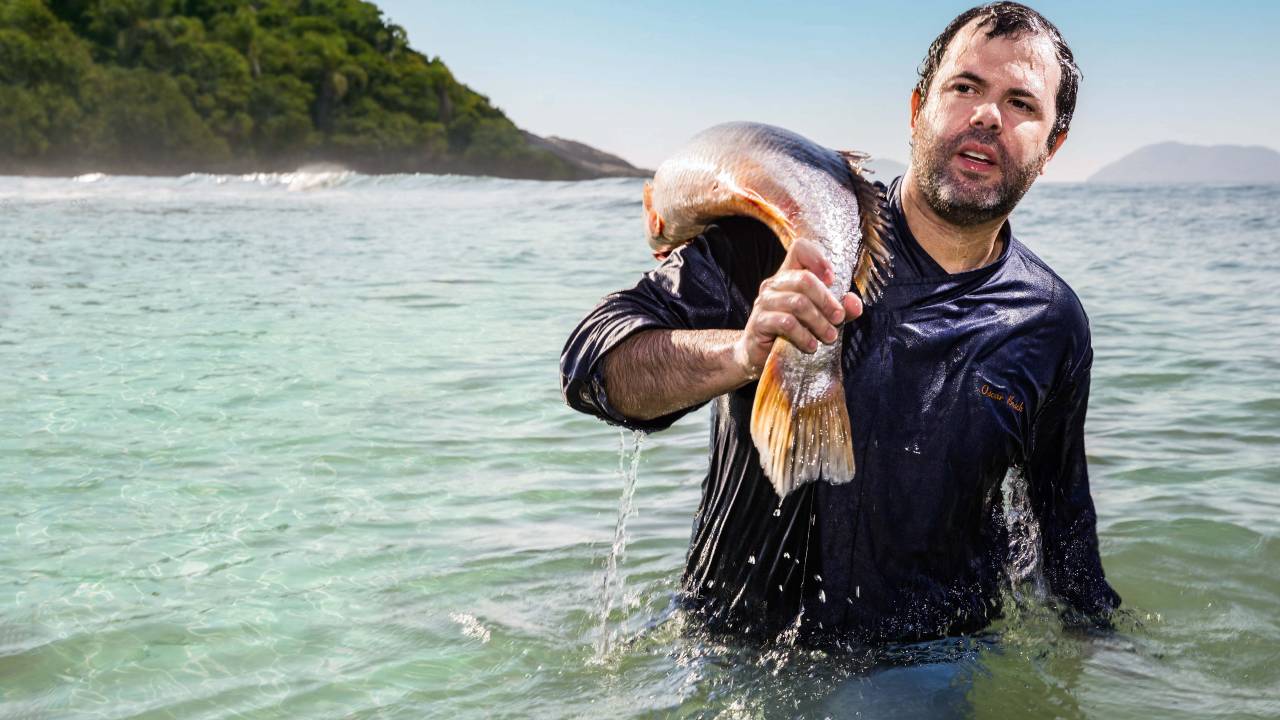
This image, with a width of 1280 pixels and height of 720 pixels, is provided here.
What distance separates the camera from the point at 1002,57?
2.79 metres

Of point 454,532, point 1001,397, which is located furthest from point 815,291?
point 454,532

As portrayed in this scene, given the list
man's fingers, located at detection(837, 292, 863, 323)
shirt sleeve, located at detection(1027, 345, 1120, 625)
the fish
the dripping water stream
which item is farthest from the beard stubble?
the dripping water stream

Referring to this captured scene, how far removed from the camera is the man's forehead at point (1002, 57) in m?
2.78

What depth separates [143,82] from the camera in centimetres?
8788

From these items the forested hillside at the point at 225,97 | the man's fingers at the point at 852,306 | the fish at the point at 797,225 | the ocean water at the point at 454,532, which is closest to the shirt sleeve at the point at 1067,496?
the ocean water at the point at 454,532

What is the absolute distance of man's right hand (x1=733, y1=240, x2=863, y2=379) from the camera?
78.1 inches

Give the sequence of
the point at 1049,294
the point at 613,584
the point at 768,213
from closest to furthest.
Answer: the point at 768,213
the point at 1049,294
the point at 613,584

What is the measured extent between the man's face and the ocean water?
90cm

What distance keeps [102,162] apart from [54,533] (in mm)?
89738

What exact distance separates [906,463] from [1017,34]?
1.01m

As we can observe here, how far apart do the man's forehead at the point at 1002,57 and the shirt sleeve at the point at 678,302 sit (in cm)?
64

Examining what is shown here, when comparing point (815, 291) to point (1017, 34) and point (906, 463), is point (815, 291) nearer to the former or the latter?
point (906, 463)

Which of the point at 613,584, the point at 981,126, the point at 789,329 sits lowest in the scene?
the point at 613,584

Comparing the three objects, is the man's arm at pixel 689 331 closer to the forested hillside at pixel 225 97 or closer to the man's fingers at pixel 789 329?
the man's fingers at pixel 789 329
